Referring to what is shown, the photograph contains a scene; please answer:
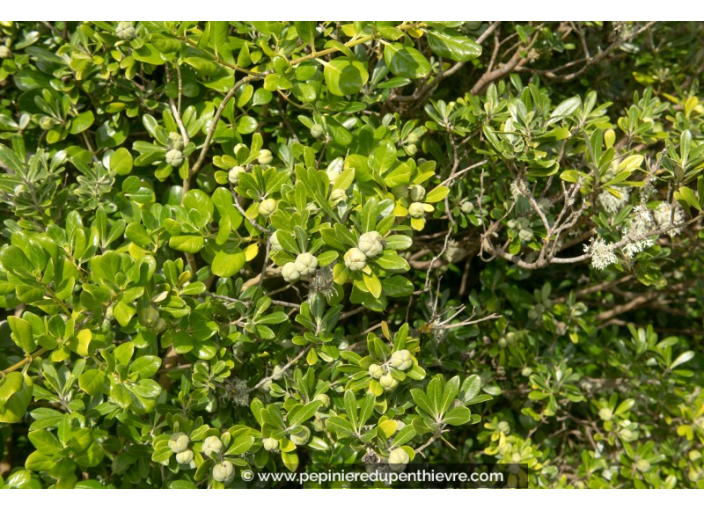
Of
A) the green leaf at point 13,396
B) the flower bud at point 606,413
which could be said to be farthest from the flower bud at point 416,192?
the flower bud at point 606,413

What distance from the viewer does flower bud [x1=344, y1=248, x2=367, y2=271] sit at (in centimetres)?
126

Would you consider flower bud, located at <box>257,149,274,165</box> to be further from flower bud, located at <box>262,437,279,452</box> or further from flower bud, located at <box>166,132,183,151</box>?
flower bud, located at <box>262,437,279,452</box>

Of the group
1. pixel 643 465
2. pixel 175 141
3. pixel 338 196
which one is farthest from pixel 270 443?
pixel 643 465

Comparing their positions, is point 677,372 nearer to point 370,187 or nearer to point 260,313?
point 370,187

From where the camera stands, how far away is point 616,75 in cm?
265

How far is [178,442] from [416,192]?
35.9 inches

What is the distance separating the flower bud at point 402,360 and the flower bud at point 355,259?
294mm

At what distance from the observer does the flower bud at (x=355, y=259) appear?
1256mm

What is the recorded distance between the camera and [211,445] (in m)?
1.44

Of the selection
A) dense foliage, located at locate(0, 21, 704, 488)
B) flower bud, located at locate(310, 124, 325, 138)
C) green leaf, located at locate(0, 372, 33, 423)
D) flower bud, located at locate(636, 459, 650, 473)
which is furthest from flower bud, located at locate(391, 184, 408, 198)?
flower bud, located at locate(636, 459, 650, 473)

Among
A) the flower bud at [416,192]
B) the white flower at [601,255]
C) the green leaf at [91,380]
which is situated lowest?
the green leaf at [91,380]

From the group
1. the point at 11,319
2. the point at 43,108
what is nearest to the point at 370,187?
the point at 11,319

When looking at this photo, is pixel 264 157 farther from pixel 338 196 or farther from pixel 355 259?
pixel 355 259

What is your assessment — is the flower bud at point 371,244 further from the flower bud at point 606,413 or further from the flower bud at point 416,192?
the flower bud at point 606,413
